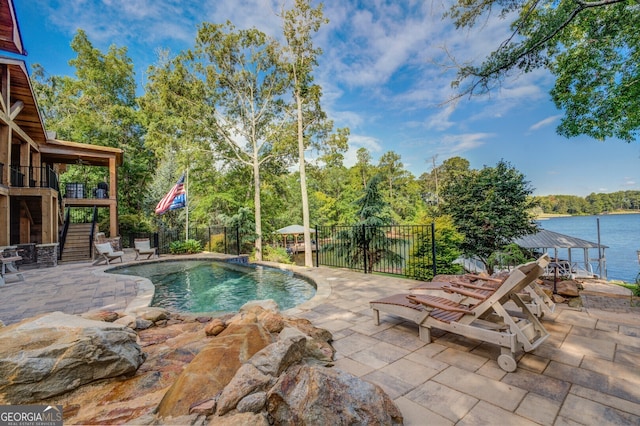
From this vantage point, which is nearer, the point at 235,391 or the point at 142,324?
the point at 235,391

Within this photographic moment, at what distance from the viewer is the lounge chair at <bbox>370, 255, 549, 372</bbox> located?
2.31 metres

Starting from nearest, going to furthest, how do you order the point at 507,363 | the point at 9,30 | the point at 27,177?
the point at 507,363, the point at 9,30, the point at 27,177

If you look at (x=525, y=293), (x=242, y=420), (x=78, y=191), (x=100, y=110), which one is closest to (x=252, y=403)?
(x=242, y=420)

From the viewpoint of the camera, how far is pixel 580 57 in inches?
295

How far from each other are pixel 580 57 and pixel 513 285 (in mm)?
9223

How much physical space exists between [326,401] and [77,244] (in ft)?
48.1

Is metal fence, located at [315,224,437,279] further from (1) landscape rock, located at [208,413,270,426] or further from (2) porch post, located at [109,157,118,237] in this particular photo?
(2) porch post, located at [109,157,118,237]

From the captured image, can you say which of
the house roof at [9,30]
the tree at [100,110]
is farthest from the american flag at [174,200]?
the tree at [100,110]

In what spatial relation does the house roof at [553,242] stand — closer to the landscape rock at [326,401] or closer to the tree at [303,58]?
the tree at [303,58]

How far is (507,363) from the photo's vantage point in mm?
2258

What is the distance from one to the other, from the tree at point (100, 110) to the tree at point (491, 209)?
21.2m

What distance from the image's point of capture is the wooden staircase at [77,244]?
10.9 meters

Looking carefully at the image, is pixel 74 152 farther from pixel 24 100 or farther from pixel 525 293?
pixel 525 293

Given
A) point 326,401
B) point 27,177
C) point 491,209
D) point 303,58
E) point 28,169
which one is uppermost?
point 303,58
